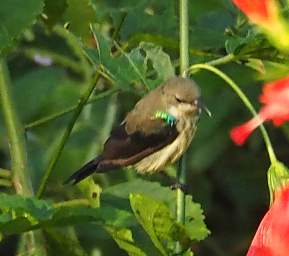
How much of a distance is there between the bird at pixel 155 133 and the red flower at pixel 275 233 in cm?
60

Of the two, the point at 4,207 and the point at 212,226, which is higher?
the point at 4,207

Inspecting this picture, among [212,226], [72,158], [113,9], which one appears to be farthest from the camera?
[212,226]

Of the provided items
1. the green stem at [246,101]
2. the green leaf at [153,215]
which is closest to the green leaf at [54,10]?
the green stem at [246,101]

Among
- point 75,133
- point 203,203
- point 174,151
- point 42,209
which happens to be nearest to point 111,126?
point 75,133

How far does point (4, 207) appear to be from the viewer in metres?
1.36

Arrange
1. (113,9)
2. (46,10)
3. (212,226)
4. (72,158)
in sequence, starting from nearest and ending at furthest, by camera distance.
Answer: (46,10) → (113,9) → (72,158) → (212,226)

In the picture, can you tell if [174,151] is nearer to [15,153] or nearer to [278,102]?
[15,153]

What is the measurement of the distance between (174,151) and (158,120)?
0.12 m

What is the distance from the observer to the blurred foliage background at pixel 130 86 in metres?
1.59

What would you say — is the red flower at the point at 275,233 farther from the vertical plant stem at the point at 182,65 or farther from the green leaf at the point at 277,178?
the vertical plant stem at the point at 182,65

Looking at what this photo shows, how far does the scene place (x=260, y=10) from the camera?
3.31ft

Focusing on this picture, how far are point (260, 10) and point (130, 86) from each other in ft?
1.93

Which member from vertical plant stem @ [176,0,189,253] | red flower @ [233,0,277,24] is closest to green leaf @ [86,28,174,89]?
vertical plant stem @ [176,0,189,253]

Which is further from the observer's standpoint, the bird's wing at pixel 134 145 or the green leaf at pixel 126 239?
the bird's wing at pixel 134 145
